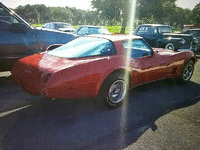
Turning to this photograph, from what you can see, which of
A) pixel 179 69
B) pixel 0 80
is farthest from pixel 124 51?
pixel 0 80

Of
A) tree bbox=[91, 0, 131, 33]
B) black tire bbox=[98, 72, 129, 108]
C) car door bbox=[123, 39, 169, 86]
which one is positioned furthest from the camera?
tree bbox=[91, 0, 131, 33]

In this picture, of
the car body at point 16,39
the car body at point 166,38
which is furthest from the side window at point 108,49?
the car body at point 166,38

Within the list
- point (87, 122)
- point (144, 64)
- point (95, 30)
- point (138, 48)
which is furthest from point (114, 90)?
point (95, 30)

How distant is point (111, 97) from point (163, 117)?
92cm

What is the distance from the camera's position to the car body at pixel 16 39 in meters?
4.38

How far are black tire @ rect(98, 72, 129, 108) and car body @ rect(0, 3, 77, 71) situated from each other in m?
2.56

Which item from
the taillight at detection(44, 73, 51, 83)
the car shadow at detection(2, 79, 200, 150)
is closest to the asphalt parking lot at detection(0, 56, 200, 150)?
the car shadow at detection(2, 79, 200, 150)

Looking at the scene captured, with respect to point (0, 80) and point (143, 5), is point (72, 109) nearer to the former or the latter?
point (0, 80)

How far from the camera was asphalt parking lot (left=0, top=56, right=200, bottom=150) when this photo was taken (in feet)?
7.58

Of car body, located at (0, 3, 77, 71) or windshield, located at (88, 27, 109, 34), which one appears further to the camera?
windshield, located at (88, 27, 109, 34)

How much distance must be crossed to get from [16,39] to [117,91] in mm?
2829

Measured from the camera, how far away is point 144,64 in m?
3.75

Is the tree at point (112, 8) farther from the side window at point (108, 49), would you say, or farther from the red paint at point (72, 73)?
the side window at point (108, 49)

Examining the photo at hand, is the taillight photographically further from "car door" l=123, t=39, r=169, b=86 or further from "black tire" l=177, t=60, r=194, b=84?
"black tire" l=177, t=60, r=194, b=84
